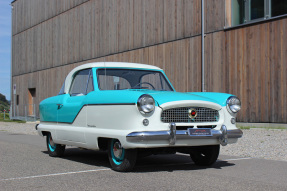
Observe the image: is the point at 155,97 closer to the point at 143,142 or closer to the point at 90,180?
the point at 143,142

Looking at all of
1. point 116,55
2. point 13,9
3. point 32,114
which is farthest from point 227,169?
point 13,9

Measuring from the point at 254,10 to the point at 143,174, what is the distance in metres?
11.5

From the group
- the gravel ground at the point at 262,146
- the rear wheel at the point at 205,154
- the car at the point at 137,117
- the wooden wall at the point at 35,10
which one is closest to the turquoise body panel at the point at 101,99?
the car at the point at 137,117

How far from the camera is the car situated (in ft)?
19.5

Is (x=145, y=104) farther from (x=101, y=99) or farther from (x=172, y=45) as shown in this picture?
(x=172, y=45)

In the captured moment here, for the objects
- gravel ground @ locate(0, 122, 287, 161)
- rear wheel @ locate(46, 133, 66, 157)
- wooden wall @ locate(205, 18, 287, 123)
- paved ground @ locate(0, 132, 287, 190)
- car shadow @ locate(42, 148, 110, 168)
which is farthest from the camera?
wooden wall @ locate(205, 18, 287, 123)

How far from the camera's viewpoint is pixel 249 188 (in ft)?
16.9

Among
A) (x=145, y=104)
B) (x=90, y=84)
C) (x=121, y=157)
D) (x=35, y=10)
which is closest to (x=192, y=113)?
(x=145, y=104)

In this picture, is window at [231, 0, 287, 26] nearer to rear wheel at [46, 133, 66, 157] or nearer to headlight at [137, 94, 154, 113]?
rear wheel at [46, 133, 66, 157]

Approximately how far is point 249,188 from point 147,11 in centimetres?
1704

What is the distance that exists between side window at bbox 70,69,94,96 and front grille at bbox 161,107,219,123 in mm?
1701

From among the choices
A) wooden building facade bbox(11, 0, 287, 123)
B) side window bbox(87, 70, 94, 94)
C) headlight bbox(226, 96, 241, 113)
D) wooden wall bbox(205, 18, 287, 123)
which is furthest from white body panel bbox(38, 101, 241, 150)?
wooden wall bbox(205, 18, 287, 123)

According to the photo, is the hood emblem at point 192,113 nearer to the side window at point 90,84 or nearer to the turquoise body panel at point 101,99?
the turquoise body panel at point 101,99

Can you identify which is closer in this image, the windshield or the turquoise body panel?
the turquoise body panel
